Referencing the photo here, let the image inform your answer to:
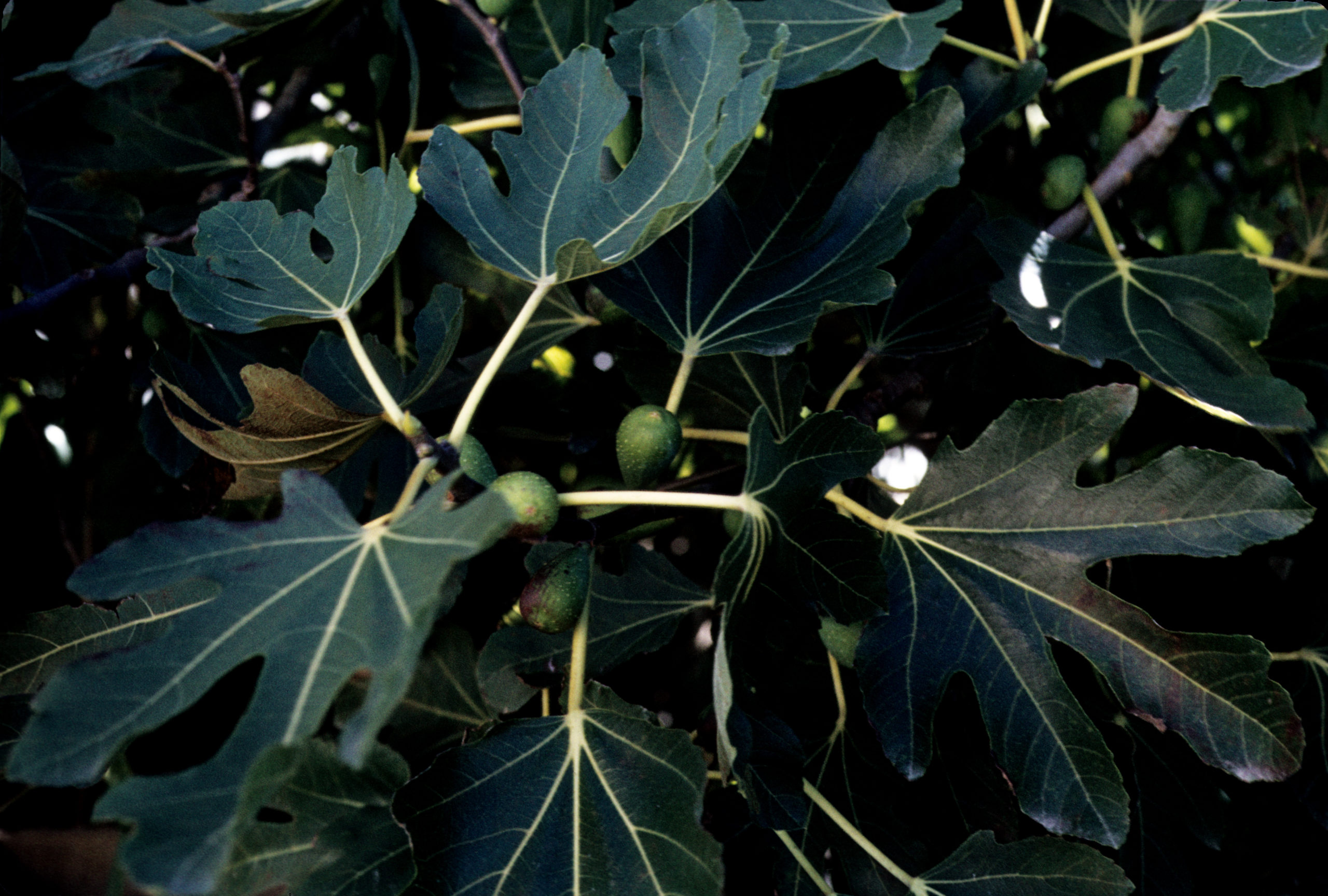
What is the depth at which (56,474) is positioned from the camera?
1.27 m

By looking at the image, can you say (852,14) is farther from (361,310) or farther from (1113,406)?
(361,310)

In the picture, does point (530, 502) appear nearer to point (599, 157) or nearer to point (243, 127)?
point (599, 157)

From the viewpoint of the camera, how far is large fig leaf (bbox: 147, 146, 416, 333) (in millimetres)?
762

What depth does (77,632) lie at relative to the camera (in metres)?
0.83

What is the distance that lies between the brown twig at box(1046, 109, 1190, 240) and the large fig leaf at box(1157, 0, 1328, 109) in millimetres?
112

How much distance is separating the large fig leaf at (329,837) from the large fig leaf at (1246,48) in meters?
0.92

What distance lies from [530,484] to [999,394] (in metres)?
0.61

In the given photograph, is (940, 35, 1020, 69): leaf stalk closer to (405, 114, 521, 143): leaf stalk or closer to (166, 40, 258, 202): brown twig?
(405, 114, 521, 143): leaf stalk

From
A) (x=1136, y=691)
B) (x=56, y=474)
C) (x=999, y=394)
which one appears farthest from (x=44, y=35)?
(x=1136, y=691)

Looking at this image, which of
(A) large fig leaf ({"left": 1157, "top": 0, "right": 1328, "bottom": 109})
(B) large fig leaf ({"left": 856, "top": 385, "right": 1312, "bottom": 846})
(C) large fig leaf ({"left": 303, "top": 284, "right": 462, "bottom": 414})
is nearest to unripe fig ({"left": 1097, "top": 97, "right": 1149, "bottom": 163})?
(A) large fig leaf ({"left": 1157, "top": 0, "right": 1328, "bottom": 109})

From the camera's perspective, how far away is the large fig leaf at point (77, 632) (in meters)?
0.81

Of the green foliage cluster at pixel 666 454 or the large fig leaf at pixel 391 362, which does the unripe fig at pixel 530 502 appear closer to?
the green foliage cluster at pixel 666 454

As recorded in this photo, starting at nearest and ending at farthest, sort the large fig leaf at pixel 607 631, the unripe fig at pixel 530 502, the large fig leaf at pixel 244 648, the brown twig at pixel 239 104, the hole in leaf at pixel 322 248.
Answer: the large fig leaf at pixel 244 648 < the unripe fig at pixel 530 502 < the large fig leaf at pixel 607 631 < the brown twig at pixel 239 104 < the hole in leaf at pixel 322 248

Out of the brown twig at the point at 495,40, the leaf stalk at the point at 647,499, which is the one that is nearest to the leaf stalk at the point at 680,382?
the leaf stalk at the point at 647,499
